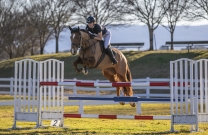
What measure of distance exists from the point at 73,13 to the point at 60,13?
1739mm

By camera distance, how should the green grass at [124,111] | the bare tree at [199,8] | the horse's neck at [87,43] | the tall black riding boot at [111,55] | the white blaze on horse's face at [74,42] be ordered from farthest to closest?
the bare tree at [199,8] → the tall black riding boot at [111,55] → the horse's neck at [87,43] → the green grass at [124,111] → the white blaze on horse's face at [74,42]

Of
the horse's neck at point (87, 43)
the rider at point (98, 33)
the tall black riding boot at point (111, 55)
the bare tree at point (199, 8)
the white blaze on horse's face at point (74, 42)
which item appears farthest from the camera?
the bare tree at point (199, 8)

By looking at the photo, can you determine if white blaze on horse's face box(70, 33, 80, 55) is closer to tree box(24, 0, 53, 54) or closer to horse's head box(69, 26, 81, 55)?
horse's head box(69, 26, 81, 55)

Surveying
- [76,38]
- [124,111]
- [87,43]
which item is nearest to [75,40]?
[76,38]

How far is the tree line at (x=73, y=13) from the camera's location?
3988 cm

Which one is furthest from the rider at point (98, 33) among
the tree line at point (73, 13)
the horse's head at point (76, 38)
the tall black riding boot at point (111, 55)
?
the tree line at point (73, 13)

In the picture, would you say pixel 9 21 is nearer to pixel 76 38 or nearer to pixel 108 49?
pixel 108 49

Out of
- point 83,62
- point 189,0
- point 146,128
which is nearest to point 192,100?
point 146,128

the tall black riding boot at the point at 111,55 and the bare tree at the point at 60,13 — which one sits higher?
the bare tree at the point at 60,13

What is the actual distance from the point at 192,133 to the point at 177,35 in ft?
157

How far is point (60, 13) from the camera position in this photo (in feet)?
146

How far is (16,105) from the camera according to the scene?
10750 millimetres

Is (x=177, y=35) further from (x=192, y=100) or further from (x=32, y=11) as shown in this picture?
(x=192, y=100)

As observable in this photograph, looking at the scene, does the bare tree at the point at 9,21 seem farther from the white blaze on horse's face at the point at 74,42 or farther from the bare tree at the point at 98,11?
the white blaze on horse's face at the point at 74,42
